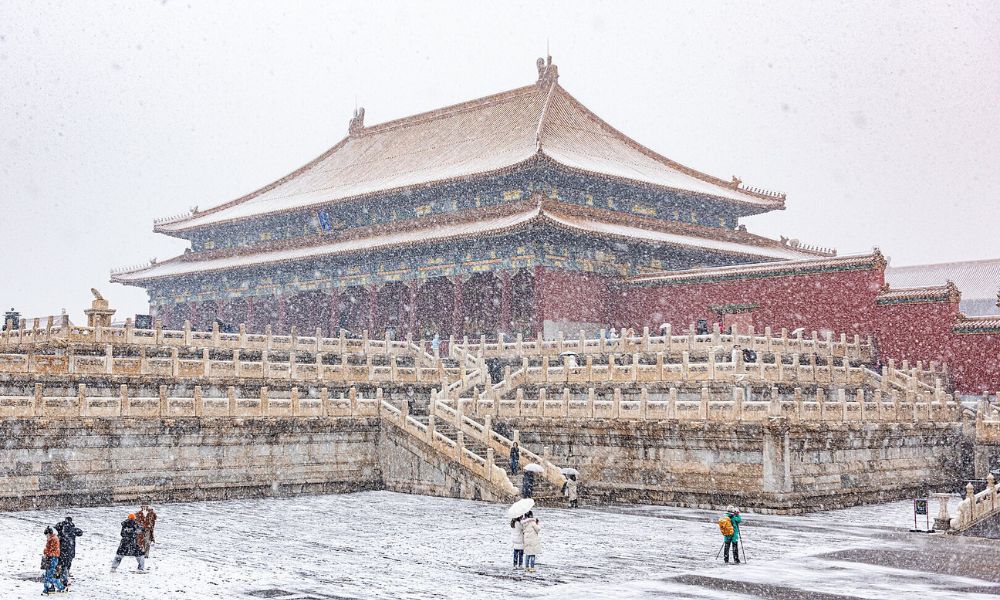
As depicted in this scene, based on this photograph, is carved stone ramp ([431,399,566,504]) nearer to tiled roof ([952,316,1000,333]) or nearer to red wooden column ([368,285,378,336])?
tiled roof ([952,316,1000,333])

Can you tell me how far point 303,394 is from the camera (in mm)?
35938

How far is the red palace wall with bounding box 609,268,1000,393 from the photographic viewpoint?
39.1m

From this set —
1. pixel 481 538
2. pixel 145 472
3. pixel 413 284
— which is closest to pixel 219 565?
pixel 481 538

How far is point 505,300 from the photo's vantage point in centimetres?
4875

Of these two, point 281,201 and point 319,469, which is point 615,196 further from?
point 319,469

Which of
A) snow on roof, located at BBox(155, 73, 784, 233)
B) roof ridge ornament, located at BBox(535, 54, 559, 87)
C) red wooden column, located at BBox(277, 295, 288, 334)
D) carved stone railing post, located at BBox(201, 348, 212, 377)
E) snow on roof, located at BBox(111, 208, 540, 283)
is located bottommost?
carved stone railing post, located at BBox(201, 348, 212, 377)

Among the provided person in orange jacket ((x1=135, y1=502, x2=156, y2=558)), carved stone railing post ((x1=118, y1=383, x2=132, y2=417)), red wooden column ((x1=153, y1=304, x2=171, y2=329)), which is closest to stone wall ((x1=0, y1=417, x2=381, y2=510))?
carved stone railing post ((x1=118, y1=383, x2=132, y2=417))

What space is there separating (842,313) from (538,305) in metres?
11.6

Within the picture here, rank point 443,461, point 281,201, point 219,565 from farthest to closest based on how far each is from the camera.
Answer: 1. point 281,201
2. point 443,461
3. point 219,565

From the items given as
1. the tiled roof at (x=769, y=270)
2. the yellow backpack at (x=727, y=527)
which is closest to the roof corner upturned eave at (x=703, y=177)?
the tiled roof at (x=769, y=270)

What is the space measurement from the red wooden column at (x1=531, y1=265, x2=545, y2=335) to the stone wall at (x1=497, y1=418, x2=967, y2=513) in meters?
13.3

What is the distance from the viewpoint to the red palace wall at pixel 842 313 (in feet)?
128

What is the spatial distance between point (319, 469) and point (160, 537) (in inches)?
382

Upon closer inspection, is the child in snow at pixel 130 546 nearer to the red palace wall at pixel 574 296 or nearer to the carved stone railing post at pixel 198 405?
the carved stone railing post at pixel 198 405
